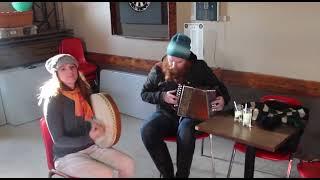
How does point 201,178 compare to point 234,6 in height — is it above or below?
below

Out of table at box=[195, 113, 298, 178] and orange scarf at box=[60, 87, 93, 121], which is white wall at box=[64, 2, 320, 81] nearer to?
table at box=[195, 113, 298, 178]

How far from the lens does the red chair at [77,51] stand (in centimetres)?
445

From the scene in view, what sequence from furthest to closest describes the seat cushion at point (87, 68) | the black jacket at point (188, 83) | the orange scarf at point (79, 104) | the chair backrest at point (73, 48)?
the chair backrest at point (73, 48), the seat cushion at point (87, 68), the black jacket at point (188, 83), the orange scarf at point (79, 104)

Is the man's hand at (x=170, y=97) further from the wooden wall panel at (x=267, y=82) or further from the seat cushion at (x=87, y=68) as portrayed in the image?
the seat cushion at (x=87, y=68)

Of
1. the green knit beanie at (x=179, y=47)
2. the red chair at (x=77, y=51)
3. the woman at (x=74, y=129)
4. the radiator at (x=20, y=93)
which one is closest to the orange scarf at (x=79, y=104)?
the woman at (x=74, y=129)

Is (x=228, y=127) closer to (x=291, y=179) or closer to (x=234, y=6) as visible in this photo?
(x=291, y=179)

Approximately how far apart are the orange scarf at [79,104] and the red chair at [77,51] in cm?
230

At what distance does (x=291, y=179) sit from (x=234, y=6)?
1.59m

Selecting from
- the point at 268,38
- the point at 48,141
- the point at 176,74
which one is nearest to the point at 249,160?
the point at 176,74

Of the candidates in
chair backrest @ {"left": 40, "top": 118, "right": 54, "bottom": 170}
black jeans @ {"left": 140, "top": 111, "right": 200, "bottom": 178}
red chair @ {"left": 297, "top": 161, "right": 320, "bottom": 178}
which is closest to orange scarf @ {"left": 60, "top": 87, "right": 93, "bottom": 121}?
chair backrest @ {"left": 40, "top": 118, "right": 54, "bottom": 170}

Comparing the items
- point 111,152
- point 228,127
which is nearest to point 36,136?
point 111,152

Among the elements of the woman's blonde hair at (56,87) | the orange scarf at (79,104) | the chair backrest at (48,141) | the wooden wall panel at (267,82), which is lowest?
the chair backrest at (48,141)

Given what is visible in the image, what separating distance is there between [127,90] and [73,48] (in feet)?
3.50

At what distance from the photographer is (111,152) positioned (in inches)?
83.3
